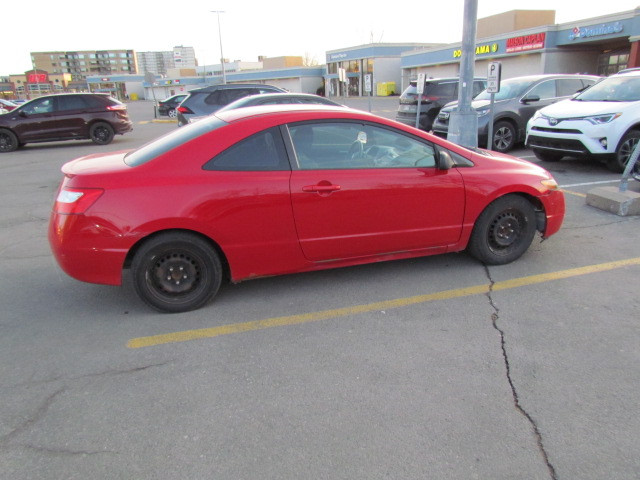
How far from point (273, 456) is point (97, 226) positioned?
2174 mm

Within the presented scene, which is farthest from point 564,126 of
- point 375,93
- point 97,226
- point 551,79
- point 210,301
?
point 375,93

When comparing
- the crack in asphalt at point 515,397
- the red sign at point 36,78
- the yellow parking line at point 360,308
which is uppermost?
the red sign at point 36,78

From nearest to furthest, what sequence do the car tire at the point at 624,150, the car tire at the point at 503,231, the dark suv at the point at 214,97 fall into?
the car tire at the point at 503,231 → the car tire at the point at 624,150 → the dark suv at the point at 214,97

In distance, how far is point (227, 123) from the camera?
3936 millimetres

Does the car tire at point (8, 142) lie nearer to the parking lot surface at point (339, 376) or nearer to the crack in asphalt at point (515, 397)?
the parking lot surface at point (339, 376)

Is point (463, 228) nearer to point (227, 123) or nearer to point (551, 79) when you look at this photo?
point (227, 123)

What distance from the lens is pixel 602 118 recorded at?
7.82 metres

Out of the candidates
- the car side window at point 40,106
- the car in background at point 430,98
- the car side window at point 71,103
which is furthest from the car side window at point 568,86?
the car side window at point 40,106

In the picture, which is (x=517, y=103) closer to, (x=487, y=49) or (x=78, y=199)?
(x=78, y=199)

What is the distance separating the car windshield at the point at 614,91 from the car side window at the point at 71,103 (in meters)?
14.0

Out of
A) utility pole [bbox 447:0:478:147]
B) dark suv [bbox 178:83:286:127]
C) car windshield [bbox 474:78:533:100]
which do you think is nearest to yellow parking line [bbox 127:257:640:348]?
utility pole [bbox 447:0:478:147]

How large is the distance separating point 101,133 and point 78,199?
44.6 ft

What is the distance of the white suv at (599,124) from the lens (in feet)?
25.5

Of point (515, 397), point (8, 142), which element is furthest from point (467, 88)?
point (8, 142)
